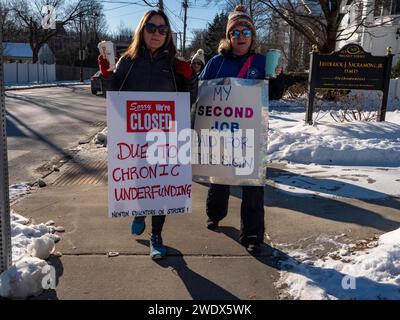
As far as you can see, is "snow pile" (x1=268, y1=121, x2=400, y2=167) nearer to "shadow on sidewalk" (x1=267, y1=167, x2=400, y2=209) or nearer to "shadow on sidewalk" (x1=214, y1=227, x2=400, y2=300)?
"shadow on sidewalk" (x1=267, y1=167, x2=400, y2=209)

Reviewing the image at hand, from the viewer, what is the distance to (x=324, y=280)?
3012 millimetres

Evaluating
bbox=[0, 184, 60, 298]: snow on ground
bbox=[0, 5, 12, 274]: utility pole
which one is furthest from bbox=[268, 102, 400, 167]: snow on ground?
bbox=[0, 5, 12, 274]: utility pole

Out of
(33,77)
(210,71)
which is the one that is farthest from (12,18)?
(210,71)

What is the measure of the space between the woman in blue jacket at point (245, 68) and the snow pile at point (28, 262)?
166 centimetres

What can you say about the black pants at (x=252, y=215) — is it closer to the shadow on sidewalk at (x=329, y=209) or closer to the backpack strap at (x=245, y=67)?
the backpack strap at (x=245, y=67)

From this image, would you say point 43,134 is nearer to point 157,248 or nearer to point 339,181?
point 339,181

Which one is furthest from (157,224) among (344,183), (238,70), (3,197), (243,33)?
(344,183)

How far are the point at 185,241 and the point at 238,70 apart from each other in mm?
1608

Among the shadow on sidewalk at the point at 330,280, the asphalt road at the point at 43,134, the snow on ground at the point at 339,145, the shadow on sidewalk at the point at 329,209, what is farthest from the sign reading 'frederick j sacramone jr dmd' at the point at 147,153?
the snow on ground at the point at 339,145

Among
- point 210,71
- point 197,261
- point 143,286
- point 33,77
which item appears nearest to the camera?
point 143,286

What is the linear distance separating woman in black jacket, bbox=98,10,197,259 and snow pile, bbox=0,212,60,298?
87 centimetres

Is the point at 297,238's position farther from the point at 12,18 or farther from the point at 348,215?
the point at 12,18

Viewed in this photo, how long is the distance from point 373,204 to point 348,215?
0.56 m

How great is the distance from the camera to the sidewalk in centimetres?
292
